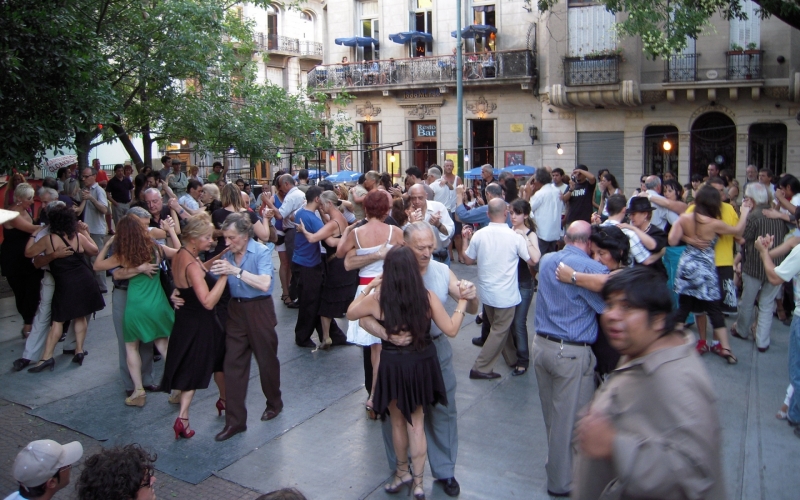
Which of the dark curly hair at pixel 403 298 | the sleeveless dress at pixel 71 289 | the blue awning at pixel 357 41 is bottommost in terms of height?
the sleeveless dress at pixel 71 289

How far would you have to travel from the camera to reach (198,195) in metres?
10.1

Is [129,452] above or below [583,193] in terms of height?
below

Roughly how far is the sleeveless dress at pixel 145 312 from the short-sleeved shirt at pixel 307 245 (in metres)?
1.77

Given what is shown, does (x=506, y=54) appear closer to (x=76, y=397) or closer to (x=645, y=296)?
(x=76, y=397)

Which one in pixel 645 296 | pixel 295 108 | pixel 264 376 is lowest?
pixel 264 376

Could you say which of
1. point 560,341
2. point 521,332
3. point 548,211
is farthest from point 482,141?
point 560,341

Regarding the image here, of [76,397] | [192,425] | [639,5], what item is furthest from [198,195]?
[639,5]

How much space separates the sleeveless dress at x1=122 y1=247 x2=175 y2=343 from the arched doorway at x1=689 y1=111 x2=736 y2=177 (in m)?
19.9

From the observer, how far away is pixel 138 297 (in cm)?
636

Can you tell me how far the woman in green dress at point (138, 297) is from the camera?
20.5 ft

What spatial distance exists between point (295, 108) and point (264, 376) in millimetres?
12500

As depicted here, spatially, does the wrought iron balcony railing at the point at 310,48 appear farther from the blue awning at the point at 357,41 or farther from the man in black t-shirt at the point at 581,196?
the man in black t-shirt at the point at 581,196

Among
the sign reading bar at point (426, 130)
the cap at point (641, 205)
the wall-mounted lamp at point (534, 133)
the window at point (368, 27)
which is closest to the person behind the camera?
the cap at point (641, 205)

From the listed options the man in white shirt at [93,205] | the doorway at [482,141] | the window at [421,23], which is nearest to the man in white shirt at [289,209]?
the man in white shirt at [93,205]
